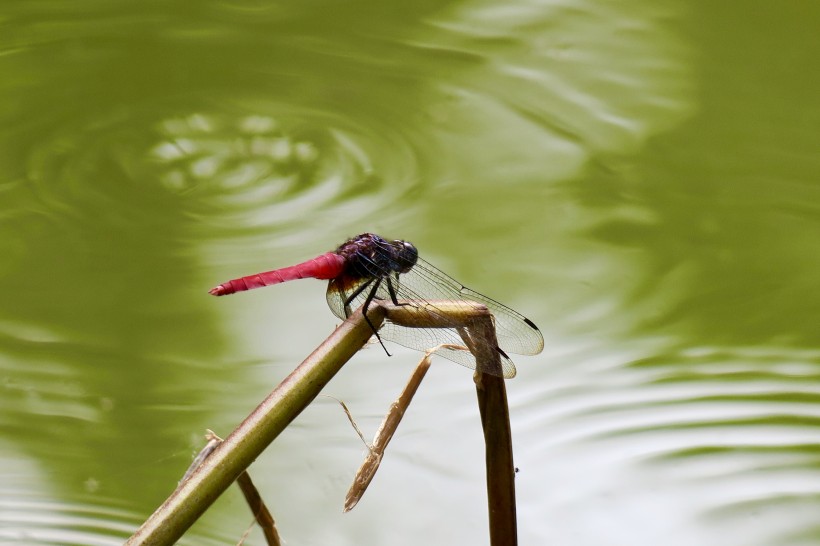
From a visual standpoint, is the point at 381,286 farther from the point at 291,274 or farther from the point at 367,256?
the point at 291,274

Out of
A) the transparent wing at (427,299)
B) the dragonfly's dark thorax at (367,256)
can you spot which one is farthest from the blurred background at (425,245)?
the dragonfly's dark thorax at (367,256)

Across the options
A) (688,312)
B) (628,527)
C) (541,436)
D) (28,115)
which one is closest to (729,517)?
(628,527)

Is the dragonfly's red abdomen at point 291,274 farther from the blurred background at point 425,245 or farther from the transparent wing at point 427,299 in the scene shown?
the blurred background at point 425,245

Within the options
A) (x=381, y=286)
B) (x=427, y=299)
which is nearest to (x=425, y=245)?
(x=381, y=286)

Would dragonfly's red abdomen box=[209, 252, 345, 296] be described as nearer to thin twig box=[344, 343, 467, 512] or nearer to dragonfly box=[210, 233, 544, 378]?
dragonfly box=[210, 233, 544, 378]

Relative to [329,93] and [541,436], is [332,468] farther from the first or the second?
[329,93]

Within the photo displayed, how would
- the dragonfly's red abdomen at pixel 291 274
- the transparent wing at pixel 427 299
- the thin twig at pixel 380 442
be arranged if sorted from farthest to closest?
the transparent wing at pixel 427 299 → the dragonfly's red abdomen at pixel 291 274 → the thin twig at pixel 380 442
